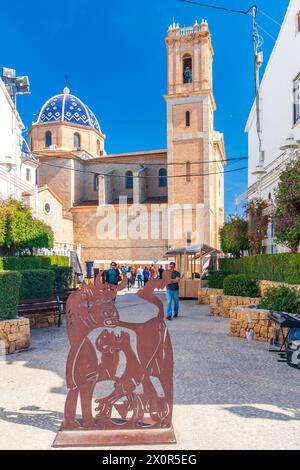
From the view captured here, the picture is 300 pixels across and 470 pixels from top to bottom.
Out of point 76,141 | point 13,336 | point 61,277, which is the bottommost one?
point 13,336

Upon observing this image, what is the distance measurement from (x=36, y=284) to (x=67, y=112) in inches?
1390

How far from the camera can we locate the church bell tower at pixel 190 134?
3434cm

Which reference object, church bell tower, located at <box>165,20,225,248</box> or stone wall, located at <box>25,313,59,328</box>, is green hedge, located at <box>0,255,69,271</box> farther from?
church bell tower, located at <box>165,20,225,248</box>

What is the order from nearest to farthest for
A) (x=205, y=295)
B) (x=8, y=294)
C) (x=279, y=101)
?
(x=8, y=294)
(x=279, y=101)
(x=205, y=295)

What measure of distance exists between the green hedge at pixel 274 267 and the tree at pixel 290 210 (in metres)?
0.40

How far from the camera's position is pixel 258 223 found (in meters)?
14.7

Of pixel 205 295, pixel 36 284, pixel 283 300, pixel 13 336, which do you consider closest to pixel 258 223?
pixel 205 295

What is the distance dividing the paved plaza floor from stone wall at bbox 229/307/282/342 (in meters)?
0.33

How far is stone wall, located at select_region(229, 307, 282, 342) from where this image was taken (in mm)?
8258

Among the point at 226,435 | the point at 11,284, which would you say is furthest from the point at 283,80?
the point at 226,435

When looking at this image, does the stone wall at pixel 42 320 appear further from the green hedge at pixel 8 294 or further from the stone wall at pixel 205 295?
the stone wall at pixel 205 295

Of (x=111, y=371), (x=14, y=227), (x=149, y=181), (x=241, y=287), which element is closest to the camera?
(x=111, y=371)

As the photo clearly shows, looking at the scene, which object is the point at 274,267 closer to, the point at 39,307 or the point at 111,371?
the point at 39,307

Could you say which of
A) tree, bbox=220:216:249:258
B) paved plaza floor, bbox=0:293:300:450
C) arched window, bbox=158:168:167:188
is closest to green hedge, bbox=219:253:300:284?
tree, bbox=220:216:249:258
